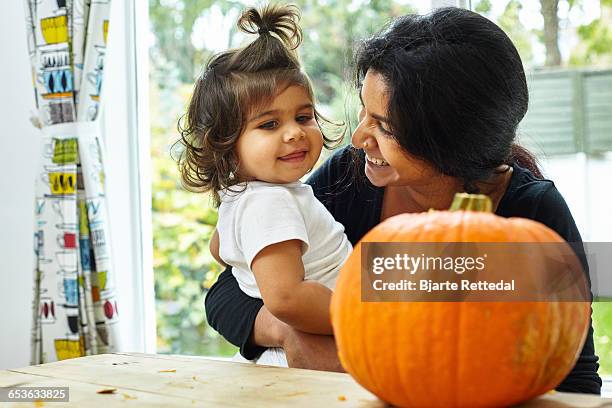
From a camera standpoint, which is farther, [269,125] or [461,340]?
[269,125]

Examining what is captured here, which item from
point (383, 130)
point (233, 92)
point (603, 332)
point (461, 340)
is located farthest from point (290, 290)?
point (603, 332)

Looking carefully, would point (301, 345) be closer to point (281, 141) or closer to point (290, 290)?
point (290, 290)

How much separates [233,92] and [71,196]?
1149 mm

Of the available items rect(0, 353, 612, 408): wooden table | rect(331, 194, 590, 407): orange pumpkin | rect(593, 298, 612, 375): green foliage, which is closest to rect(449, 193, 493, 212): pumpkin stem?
rect(331, 194, 590, 407): orange pumpkin

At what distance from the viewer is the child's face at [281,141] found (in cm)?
140

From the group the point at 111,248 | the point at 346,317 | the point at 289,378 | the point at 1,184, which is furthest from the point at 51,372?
the point at 1,184

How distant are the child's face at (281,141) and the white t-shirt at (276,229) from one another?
0.10ft

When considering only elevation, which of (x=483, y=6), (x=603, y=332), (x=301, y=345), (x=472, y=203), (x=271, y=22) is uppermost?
(x=483, y=6)

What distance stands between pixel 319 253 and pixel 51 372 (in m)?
Result: 0.55

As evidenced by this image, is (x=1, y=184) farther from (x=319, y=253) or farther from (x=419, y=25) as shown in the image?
(x=419, y=25)

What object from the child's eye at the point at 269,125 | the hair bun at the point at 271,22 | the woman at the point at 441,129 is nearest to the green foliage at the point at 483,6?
the hair bun at the point at 271,22

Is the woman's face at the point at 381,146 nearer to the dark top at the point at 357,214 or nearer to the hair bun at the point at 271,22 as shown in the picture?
the dark top at the point at 357,214

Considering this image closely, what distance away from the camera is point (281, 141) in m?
1.40

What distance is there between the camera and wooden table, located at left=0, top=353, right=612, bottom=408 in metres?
0.77
